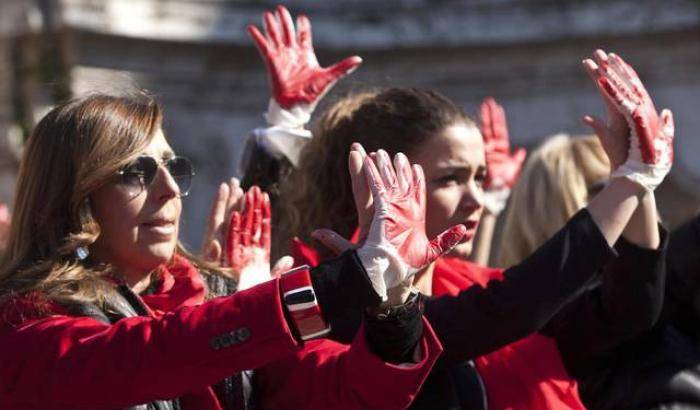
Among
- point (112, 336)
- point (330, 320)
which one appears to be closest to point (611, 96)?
point (330, 320)

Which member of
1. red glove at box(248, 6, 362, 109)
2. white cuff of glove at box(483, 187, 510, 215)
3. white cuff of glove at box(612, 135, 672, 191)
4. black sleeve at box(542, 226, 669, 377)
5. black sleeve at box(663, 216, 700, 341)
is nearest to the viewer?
white cuff of glove at box(612, 135, 672, 191)

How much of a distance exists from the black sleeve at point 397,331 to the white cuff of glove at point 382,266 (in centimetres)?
6

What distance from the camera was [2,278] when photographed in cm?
206

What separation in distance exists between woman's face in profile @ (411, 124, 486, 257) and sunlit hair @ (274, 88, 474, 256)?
0.02 m

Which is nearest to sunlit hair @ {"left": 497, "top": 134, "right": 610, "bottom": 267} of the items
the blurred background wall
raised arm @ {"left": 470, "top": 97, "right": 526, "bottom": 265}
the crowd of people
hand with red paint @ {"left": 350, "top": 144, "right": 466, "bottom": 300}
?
the crowd of people

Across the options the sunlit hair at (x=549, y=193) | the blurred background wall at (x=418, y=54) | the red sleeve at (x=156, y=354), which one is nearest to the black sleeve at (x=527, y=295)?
the red sleeve at (x=156, y=354)

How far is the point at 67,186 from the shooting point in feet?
6.89

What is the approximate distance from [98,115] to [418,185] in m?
0.48

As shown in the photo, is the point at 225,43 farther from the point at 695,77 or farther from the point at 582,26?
the point at 695,77

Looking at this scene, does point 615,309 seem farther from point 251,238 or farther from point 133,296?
point 133,296

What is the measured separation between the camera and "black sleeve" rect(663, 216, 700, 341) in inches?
111

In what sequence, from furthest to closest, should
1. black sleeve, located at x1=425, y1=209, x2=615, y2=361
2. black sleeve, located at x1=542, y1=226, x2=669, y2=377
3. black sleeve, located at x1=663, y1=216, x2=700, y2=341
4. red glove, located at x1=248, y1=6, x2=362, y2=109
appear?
red glove, located at x1=248, y1=6, x2=362, y2=109, black sleeve, located at x1=663, y1=216, x2=700, y2=341, black sleeve, located at x1=542, y1=226, x2=669, y2=377, black sleeve, located at x1=425, y1=209, x2=615, y2=361

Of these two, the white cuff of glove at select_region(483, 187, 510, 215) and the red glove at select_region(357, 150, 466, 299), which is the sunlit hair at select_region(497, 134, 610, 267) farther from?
the red glove at select_region(357, 150, 466, 299)

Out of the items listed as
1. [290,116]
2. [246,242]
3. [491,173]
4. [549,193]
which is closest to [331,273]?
[246,242]
